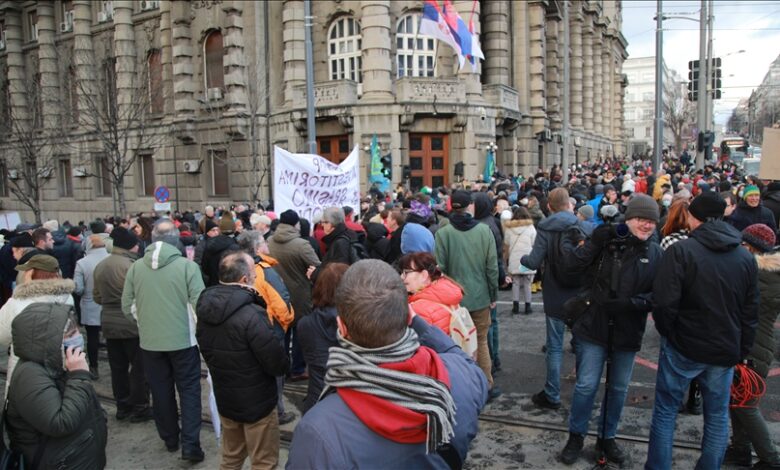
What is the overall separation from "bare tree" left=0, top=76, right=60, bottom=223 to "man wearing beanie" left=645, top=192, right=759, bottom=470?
24034 millimetres

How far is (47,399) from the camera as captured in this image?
304 centimetres

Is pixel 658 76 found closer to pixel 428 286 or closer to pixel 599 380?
pixel 599 380

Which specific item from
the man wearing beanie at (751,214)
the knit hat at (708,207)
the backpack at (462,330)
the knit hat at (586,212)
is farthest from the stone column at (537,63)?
the backpack at (462,330)

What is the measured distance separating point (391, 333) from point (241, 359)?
2.28 m

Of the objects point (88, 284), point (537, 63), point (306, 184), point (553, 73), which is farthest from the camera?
point (553, 73)

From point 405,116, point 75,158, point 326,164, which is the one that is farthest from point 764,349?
point 75,158

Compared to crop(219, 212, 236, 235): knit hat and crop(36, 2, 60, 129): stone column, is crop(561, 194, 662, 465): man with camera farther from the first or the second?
crop(36, 2, 60, 129): stone column

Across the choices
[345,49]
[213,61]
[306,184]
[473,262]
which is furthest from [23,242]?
[213,61]

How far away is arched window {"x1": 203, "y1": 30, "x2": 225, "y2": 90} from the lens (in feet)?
86.9

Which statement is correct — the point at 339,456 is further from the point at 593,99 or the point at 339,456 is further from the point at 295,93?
the point at 593,99

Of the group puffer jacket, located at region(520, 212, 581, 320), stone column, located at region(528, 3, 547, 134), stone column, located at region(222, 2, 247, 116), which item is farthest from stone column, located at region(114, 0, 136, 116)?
puffer jacket, located at region(520, 212, 581, 320)

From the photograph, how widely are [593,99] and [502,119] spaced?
69.0 feet

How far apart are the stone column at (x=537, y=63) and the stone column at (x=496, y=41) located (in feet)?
8.29

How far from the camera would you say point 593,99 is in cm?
4225
